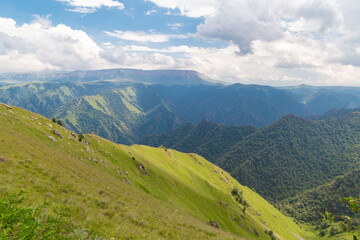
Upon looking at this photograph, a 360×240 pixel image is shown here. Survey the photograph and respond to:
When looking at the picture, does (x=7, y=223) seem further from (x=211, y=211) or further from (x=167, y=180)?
(x=211, y=211)

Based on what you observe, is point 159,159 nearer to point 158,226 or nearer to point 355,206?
point 158,226

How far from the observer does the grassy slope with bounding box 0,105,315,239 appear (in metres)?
16.3

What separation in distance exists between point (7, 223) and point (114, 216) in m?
10.1

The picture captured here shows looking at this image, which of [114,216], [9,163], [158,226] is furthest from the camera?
[9,163]

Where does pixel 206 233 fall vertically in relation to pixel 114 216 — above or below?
below

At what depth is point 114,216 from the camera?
57.4 ft

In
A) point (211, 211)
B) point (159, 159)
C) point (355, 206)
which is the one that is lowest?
point (211, 211)

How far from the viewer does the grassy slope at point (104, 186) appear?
16.3 meters

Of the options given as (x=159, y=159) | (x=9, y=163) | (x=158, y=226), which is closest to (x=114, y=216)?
(x=158, y=226)

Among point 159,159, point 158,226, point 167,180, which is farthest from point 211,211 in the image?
point 158,226

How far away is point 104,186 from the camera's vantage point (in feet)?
102

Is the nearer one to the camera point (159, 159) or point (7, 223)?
point (7, 223)

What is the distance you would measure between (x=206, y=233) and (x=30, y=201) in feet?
61.8

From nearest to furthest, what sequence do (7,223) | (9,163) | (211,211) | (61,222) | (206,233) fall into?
(7,223) < (61,222) < (9,163) < (206,233) < (211,211)
